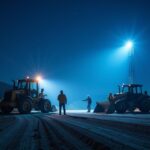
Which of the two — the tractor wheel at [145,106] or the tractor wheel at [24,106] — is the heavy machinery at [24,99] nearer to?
the tractor wheel at [24,106]

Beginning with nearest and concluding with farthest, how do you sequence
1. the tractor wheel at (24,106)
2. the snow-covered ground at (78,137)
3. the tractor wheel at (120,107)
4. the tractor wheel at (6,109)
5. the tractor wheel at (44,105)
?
1. the snow-covered ground at (78,137)
2. the tractor wheel at (24,106)
3. the tractor wheel at (120,107)
4. the tractor wheel at (6,109)
5. the tractor wheel at (44,105)

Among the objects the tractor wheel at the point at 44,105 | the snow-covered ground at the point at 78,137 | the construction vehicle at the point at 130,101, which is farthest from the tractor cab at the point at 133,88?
the snow-covered ground at the point at 78,137

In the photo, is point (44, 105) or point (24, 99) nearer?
point (24, 99)

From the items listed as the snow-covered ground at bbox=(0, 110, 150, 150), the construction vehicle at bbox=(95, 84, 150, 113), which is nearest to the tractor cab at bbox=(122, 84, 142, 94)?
the construction vehicle at bbox=(95, 84, 150, 113)

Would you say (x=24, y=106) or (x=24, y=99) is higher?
(x=24, y=99)

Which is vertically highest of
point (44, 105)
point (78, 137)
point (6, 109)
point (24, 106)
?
→ point (44, 105)

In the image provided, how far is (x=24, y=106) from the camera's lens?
24.1 meters

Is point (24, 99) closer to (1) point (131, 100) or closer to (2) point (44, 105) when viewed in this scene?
(2) point (44, 105)

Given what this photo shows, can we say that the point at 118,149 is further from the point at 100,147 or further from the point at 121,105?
the point at 121,105

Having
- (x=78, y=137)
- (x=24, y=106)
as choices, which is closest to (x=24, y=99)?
(x=24, y=106)

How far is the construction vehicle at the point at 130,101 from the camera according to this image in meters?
24.5

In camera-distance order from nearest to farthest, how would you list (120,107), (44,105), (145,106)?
(120,107) < (145,106) < (44,105)

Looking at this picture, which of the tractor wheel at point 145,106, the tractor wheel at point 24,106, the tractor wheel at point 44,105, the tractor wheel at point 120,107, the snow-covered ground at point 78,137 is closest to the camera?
the snow-covered ground at point 78,137

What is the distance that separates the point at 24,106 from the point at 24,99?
0.58 metres
